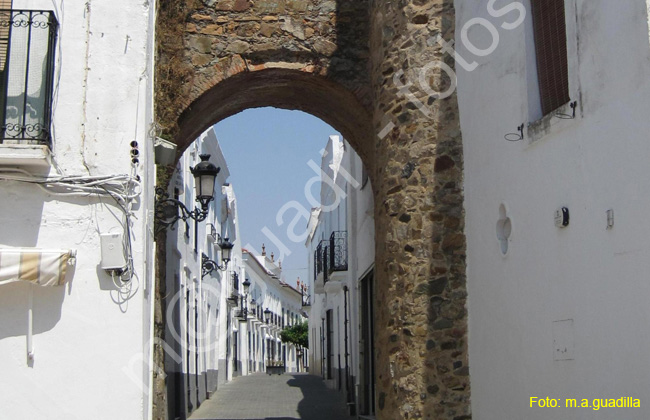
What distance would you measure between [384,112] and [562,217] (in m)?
3.42

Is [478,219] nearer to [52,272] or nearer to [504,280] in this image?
[504,280]

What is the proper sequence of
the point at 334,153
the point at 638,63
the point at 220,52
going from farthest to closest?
the point at 334,153, the point at 220,52, the point at 638,63

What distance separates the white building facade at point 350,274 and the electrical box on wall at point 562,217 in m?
5.67

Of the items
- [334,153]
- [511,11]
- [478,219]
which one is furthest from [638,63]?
[334,153]

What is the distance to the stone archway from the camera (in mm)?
9125

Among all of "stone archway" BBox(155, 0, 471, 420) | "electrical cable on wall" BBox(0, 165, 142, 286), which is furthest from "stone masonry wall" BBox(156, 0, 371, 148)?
"electrical cable on wall" BBox(0, 165, 142, 286)

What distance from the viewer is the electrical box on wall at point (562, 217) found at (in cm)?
687

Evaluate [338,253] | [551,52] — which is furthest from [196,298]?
[551,52]

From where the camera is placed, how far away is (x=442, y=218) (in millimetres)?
9305

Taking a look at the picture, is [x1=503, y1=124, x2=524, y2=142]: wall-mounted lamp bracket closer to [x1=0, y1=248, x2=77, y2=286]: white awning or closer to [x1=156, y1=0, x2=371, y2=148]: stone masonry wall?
[x1=156, y1=0, x2=371, y2=148]: stone masonry wall

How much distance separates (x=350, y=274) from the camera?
1630 cm

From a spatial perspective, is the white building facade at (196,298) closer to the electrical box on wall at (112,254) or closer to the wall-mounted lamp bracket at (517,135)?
the electrical box on wall at (112,254)

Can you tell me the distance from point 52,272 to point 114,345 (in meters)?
0.79

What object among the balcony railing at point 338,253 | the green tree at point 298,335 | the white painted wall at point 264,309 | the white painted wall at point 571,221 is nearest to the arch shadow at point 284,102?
the white painted wall at point 571,221
